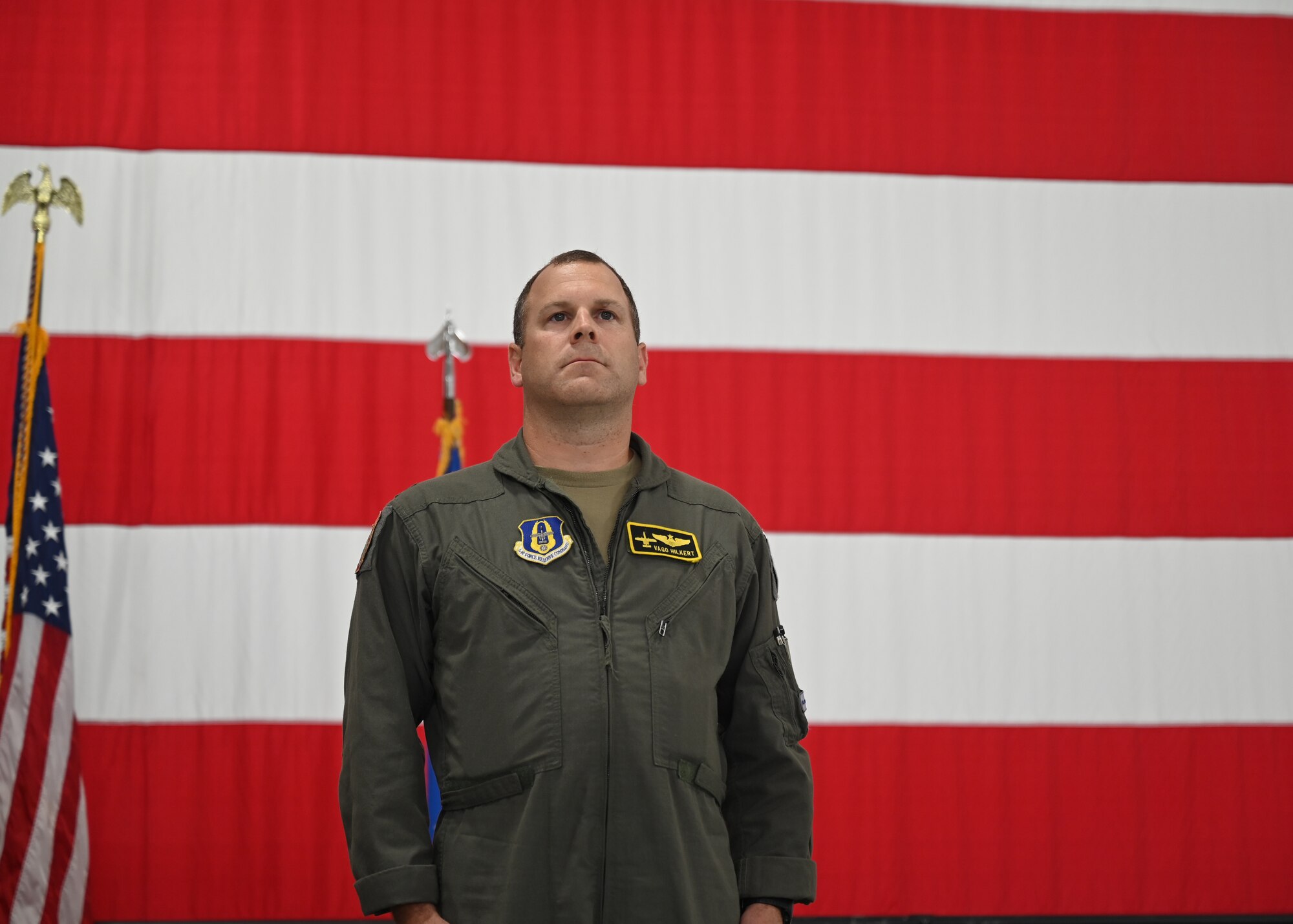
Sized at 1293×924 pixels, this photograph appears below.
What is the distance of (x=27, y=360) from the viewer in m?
2.33

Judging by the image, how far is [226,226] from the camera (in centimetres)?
271

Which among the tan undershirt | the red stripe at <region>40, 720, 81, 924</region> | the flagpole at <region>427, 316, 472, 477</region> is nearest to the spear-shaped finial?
the flagpole at <region>427, 316, 472, 477</region>

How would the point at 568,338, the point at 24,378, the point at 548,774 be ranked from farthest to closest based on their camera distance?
1. the point at 24,378
2. the point at 568,338
3. the point at 548,774

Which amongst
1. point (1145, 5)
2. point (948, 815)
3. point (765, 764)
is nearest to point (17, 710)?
point (765, 764)

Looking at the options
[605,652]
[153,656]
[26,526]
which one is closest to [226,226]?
[26,526]

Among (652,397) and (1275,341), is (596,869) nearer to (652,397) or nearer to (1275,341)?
(652,397)

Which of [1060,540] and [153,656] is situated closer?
[153,656]

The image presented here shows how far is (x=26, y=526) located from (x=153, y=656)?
0.42m

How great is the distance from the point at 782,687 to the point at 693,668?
0.15 meters

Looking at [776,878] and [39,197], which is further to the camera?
[39,197]

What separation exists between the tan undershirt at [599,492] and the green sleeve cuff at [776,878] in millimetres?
382

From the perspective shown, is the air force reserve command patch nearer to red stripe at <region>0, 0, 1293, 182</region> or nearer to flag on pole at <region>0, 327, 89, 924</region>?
flag on pole at <region>0, 327, 89, 924</region>

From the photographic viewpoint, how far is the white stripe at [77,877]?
230 cm

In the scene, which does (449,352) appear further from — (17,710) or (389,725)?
(389,725)
